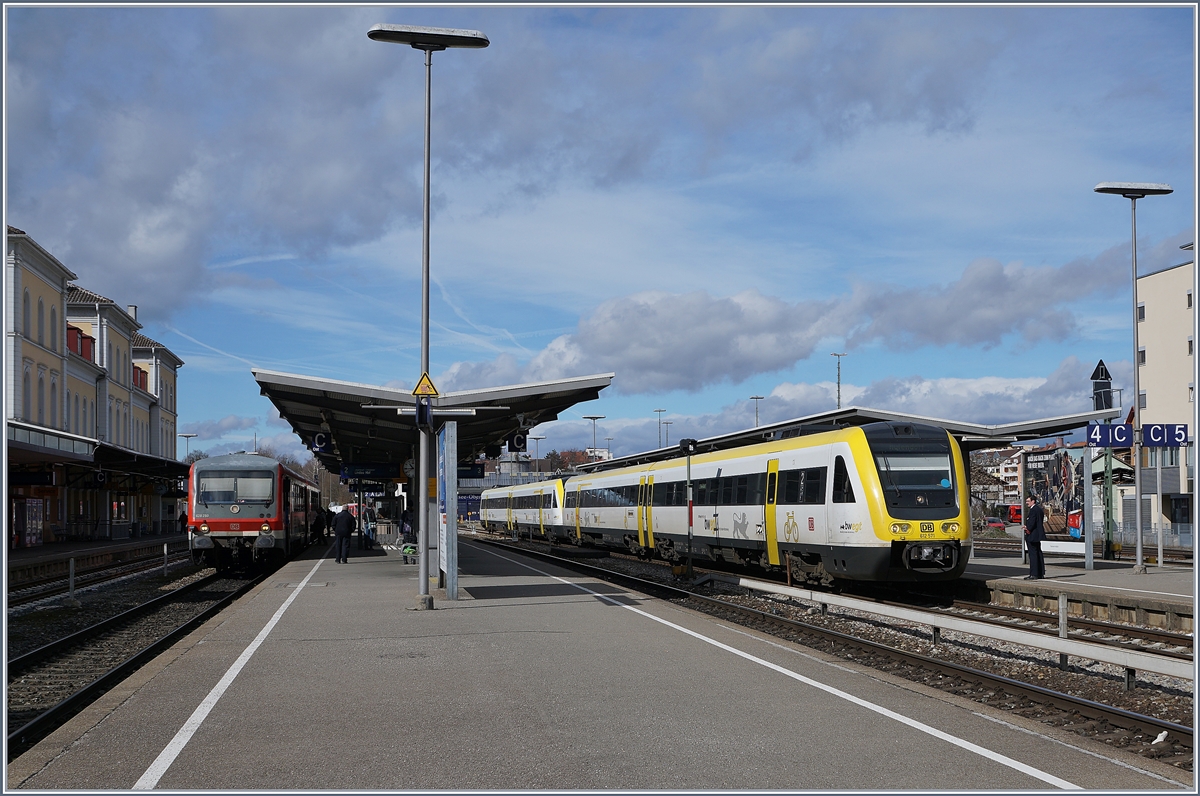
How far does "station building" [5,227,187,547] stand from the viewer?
3616 centimetres

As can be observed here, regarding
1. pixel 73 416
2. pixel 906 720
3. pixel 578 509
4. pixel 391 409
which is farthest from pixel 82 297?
pixel 906 720

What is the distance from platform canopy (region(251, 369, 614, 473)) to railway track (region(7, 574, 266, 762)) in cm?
410

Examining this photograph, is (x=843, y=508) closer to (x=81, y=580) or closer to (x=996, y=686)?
(x=996, y=686)

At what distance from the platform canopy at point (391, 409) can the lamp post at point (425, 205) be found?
1.03m

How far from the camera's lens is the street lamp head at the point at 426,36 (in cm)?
1711

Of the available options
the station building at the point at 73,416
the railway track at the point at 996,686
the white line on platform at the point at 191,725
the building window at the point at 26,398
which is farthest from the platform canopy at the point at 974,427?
the building window at the point at 26,398

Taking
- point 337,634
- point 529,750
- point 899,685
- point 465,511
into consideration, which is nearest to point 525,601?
point 337,634

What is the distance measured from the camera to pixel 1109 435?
22109mm

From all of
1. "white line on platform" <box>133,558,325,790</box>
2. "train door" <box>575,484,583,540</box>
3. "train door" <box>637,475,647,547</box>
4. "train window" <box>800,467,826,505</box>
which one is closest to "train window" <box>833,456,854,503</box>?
"train window" <box>800,467,826,505</box>

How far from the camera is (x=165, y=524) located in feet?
233

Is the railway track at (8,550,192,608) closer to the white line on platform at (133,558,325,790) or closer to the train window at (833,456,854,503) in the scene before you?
the white line on platform at (133,558,325,790)

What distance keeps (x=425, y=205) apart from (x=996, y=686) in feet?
40.9

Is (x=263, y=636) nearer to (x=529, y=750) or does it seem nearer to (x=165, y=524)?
(x=529, y=750)

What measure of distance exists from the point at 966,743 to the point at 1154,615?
32.5 feet
